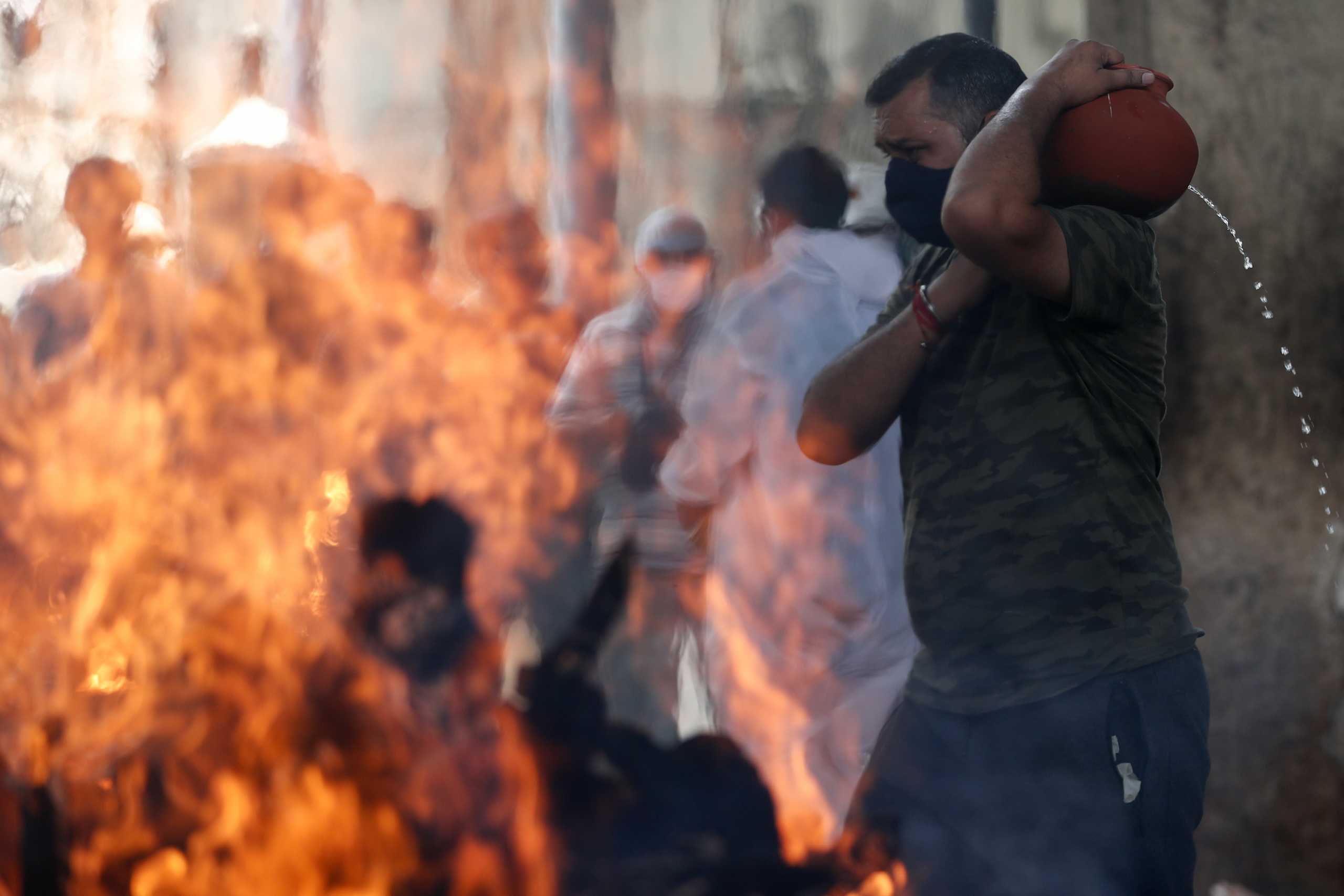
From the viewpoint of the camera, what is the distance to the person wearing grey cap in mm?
3217

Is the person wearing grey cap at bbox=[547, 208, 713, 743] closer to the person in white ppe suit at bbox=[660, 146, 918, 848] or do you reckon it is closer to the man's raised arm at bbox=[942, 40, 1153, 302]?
the person in white ppe suit at bbox=[660, 146, 918, 848]

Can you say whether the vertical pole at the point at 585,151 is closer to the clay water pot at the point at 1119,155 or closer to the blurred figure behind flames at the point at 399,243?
the blurred figure behind flames at the point at 399,243

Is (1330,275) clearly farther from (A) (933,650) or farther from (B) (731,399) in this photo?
(A) (933,650)

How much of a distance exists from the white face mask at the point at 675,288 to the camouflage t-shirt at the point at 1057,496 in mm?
1486

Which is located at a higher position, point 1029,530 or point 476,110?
point 476,110

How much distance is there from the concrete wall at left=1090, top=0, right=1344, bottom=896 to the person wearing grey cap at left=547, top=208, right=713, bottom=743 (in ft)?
4.22

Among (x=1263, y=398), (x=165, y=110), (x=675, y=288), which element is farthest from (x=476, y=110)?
(x=1263, y=398)

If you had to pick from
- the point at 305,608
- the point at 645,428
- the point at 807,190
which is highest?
the point at 807,190

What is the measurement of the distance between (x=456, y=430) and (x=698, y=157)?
3.73 ft

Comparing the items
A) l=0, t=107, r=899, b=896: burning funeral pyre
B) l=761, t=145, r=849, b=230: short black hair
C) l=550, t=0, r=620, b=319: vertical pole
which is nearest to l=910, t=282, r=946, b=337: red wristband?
l=0, t=107, r=899, b=896: burning funeral pyre

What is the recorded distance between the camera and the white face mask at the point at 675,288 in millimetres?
3322

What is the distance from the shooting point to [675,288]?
3328 mm

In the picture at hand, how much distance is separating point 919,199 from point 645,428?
1472 millimetres

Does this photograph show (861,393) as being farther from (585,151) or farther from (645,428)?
(585,151)
